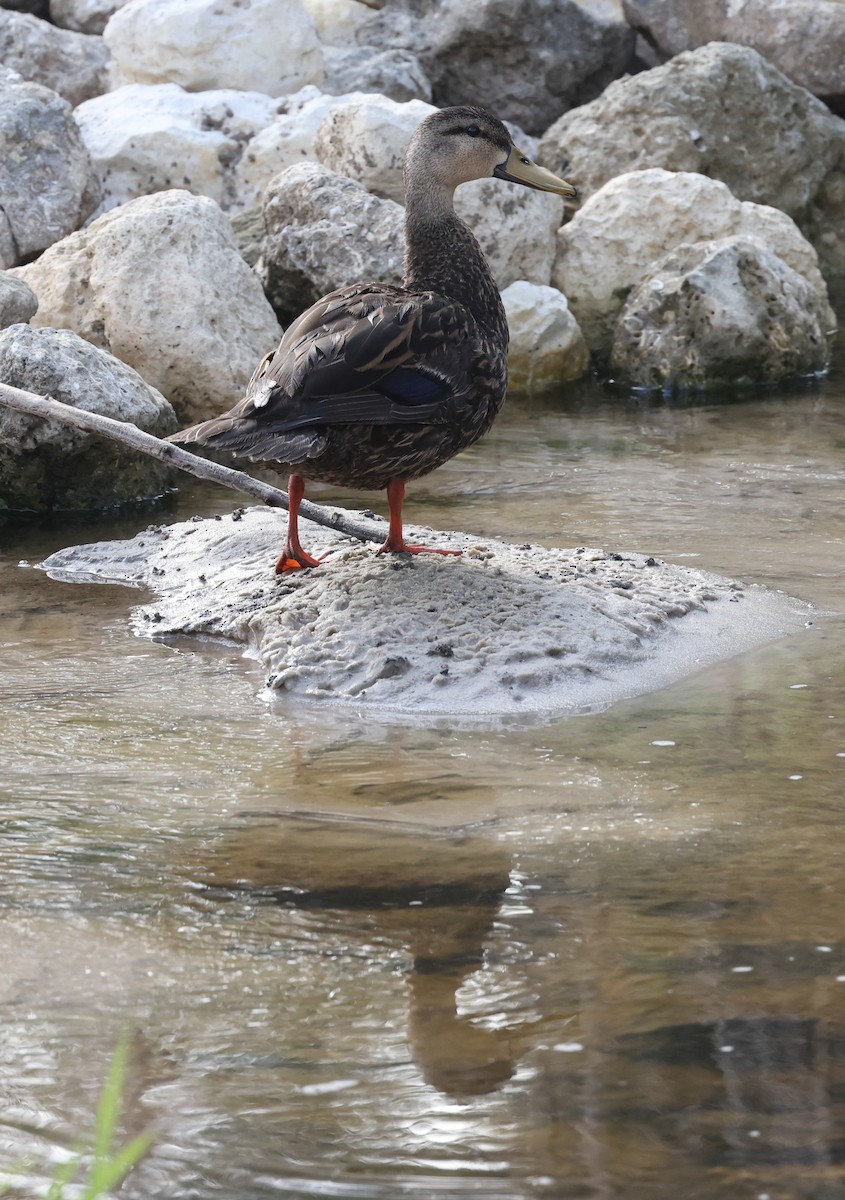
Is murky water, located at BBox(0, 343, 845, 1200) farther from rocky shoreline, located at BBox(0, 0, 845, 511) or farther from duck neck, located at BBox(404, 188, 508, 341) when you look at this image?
rocky shoreline, located at BBox(0, 0, 845, 511)

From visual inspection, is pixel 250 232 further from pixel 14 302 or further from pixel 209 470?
pixel 209 470

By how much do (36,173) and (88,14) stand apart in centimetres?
414

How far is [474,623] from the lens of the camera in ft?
15.4

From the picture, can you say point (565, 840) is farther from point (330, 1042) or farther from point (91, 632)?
point (91, 632)

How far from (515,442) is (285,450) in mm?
4200

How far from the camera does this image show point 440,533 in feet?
19.0

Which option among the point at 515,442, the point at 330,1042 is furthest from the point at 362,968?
the point at 515,442

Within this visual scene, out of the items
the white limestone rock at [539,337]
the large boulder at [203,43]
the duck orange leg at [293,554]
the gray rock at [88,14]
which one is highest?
the gray rock at [88,14]

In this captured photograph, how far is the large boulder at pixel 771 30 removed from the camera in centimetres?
1452

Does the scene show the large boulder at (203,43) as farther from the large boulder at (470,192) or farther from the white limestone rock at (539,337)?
the white limestone rock at (539,337)

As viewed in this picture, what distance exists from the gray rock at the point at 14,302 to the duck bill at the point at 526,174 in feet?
10.3

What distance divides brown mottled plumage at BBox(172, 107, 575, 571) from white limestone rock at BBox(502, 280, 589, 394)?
186 inches

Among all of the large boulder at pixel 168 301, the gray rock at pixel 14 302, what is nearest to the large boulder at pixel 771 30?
the large boulder at pixel 168 301

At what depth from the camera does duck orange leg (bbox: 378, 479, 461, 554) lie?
16.8 feet
